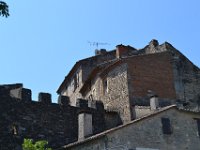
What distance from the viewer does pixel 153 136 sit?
22188 millimetres

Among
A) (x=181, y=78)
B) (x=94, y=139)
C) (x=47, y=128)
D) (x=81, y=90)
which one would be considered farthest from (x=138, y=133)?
(x=81, y=90)

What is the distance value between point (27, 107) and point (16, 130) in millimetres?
1619

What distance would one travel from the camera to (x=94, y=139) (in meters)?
21.1

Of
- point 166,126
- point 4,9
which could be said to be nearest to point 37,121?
point 166,126

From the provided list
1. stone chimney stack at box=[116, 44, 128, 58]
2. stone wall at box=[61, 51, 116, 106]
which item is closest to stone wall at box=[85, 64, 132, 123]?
stone chimney stack at box=[116, 44, 128, 58]

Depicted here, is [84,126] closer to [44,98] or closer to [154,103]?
[44,98]

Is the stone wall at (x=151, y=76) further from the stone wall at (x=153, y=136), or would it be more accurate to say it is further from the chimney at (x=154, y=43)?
the stone wall at (x=153, y=136)

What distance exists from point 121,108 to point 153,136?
8.66 m

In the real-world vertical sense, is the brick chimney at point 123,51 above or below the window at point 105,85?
above

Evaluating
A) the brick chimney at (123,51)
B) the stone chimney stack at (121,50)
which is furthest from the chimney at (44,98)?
the stone chimney stack at (121,50)

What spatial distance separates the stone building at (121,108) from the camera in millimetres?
22188

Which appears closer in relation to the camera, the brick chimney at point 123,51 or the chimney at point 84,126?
the chimney at point 84,126

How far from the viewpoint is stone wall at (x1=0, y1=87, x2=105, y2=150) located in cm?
2567

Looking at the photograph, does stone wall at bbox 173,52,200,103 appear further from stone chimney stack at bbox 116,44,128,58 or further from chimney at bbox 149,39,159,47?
stone chimney stack at bbox 116,44,128,58
